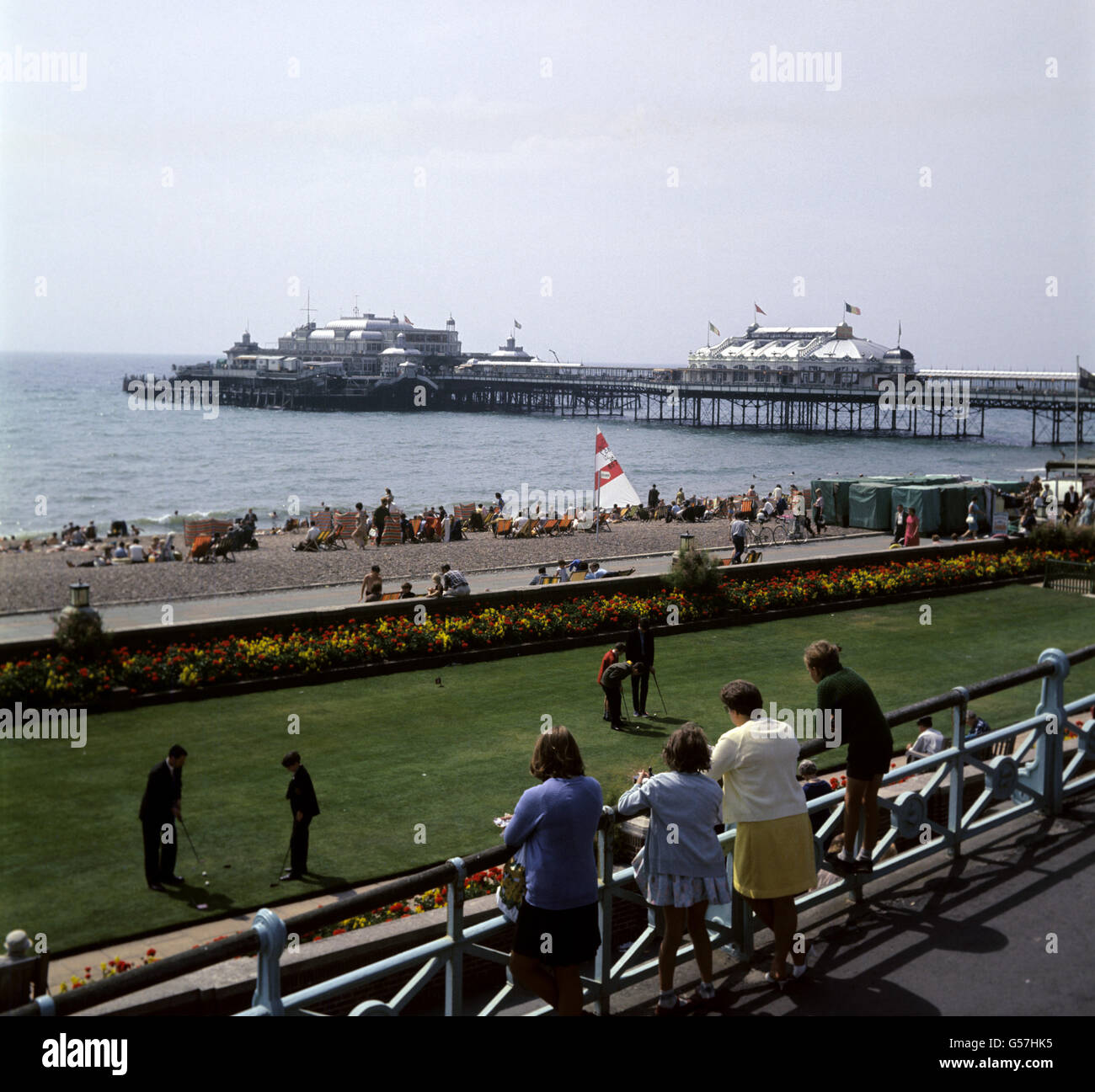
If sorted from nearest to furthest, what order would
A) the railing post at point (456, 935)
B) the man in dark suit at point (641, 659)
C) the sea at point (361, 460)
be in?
the railing post at point (456, 935) → the man in dark suit at point (641, 659) → the sea at point (361, 460)

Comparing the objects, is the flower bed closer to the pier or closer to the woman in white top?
the woman in white top

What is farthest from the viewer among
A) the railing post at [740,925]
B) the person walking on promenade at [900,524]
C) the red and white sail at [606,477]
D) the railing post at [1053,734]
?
the red and white sail at [606,477]

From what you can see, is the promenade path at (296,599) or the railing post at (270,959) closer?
the railing post at (270,959)

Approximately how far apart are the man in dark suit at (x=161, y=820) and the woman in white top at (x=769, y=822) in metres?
6.31

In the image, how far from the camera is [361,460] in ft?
348

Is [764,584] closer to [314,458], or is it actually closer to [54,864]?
[54,864]

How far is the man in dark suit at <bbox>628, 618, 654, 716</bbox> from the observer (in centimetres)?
1585

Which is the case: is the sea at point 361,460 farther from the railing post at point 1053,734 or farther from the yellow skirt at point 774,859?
the yellow skirt at point 774,859

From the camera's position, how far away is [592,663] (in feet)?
62.4

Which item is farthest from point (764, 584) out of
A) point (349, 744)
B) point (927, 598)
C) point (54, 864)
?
point (54, 864)

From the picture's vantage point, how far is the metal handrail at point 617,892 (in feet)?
13.4

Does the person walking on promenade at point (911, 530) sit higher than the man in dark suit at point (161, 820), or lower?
higher

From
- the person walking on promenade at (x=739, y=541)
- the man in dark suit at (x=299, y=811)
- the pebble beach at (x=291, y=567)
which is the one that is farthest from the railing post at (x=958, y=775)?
the person walking on promenade at (x=739, y=541)
